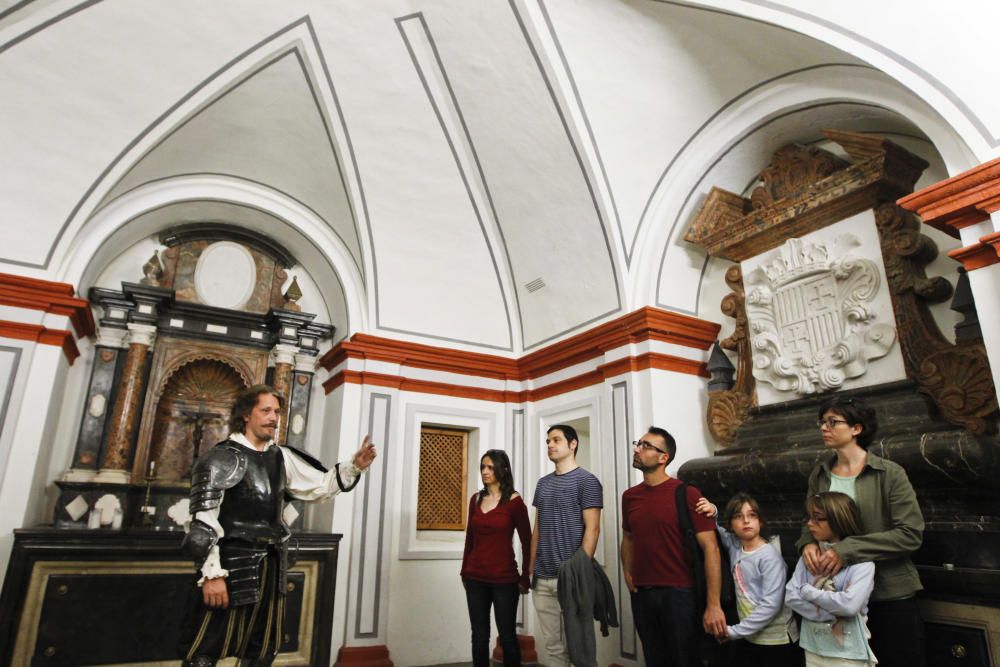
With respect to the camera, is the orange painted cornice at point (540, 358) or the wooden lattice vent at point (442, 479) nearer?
the orange painted cornice at point (540, 358)

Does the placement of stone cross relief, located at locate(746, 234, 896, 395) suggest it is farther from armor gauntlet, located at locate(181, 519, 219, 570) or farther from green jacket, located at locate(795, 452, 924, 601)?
armor gauntlet, located at locate(181, 519, 219, 570)

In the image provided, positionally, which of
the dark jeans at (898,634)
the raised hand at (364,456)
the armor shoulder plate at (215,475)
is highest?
the raised hand at (364,456)

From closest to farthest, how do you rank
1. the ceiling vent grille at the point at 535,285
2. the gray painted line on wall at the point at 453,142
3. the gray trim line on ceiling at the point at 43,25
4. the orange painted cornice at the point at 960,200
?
the orange painted cornice at the point at 960,200 < the gray trim line on ceiling at the point at 43,25 < the gray painted line on wall at the point at 453,142 < the ceiling vent grille at the point at 535,285

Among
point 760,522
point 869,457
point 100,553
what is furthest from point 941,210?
point 100,553

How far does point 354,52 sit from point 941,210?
3959mm

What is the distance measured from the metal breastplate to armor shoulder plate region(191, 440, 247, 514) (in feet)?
0.17

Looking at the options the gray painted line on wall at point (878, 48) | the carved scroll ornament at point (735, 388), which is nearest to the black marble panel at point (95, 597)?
the carved scroll ornament at point (735, 388)

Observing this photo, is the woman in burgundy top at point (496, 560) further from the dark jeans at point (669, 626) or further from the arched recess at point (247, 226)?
the arched recess at point (247, 226)

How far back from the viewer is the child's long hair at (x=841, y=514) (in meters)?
A: 2.64

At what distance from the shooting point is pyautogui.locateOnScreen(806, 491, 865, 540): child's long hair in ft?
8.65

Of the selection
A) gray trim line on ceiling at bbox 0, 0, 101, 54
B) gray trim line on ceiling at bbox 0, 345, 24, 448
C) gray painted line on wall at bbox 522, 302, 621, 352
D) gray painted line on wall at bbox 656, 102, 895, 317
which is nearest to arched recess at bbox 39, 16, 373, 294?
gray trim line on ceiling at bbox 0, 345, 24, 448

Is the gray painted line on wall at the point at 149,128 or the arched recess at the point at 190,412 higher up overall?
the gray painted line on wall at the point at 149,128

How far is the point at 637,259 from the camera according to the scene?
5383mm

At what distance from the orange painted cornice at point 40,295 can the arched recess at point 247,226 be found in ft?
0.73
